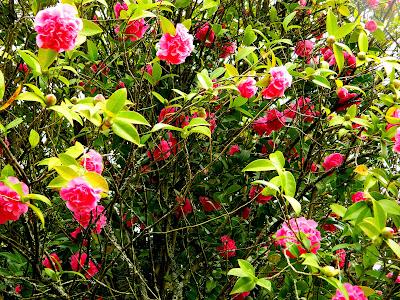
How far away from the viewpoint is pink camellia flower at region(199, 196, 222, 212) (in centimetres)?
191

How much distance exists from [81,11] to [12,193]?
629 millimetres

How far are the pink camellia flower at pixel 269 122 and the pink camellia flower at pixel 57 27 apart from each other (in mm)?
910

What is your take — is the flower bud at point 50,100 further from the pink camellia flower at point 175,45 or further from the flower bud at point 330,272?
the flower bud at point 330,272

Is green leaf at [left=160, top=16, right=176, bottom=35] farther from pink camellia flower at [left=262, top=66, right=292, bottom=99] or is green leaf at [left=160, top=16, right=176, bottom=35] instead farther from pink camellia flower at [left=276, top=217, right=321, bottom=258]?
pink camellia flower at [left=276, top=217, right=321, bottom=258]

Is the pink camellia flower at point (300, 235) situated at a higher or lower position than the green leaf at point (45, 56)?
lower

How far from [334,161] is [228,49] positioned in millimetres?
659

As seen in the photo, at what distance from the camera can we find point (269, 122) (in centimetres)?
183

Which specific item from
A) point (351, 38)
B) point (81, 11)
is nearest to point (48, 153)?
point (81, 11)

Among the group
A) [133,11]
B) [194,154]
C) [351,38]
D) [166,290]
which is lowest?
[166,290]

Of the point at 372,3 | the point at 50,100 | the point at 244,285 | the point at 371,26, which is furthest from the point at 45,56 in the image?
the point at 372,3

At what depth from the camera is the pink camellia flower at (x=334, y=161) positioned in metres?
1.81

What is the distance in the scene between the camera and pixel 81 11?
1.42 m

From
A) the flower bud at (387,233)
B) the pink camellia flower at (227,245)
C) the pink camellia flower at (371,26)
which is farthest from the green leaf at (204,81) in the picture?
the pink camellia flower at (371,26)

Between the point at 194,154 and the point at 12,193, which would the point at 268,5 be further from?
the point at 12,193
